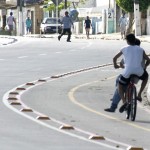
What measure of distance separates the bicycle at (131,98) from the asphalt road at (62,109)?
17cm

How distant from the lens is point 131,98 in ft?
53.2

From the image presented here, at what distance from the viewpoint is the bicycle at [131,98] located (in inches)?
634

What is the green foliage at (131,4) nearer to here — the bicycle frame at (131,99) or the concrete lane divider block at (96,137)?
the bicycle frame at (131,99)

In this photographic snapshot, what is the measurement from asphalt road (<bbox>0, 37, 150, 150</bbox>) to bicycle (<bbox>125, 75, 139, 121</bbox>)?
0.17 meters

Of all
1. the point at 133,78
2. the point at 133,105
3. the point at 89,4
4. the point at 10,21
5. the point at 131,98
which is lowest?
the point at 10,21

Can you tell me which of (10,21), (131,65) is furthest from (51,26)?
(131,65)

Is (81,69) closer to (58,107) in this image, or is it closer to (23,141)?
(58,107)

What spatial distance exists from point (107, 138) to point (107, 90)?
28.7 ft

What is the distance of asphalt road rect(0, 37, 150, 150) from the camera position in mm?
13156

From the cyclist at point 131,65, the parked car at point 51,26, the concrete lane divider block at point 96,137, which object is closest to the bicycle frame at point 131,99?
the cyclist at point 131,65

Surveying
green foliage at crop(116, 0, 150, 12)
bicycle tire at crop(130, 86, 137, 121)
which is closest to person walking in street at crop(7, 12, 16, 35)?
green foliage at crop(116, 0, 150, 12)

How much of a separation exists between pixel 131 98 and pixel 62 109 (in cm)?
224

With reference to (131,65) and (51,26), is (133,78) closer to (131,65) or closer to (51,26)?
(131,65)

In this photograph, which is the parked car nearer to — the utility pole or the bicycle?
the utility pole
